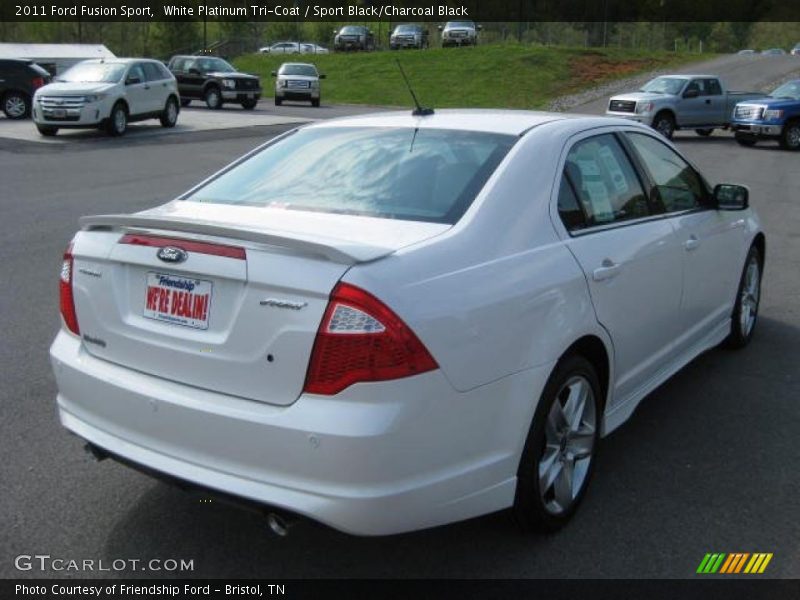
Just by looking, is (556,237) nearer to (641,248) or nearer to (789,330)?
(641,248)

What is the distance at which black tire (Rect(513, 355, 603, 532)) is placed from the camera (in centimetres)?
333

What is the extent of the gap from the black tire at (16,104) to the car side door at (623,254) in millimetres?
25179

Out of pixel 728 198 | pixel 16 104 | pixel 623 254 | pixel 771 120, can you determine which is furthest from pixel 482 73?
pixel 623 254

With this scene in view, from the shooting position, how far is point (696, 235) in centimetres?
481

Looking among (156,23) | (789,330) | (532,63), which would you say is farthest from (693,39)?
(789,330)

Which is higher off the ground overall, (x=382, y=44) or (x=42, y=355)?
(x=382, y=44)

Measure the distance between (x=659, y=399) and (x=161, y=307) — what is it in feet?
10.1

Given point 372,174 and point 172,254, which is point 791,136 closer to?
point 372,174

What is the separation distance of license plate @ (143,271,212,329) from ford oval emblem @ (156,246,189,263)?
6 cm

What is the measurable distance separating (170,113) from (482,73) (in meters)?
26.1

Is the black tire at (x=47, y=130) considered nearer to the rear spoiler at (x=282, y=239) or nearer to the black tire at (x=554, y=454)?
the rear spoiler at (x=282, y=239)

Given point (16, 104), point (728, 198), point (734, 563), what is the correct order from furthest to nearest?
point (16, 104)
point (728, 198)
point (734, 563)

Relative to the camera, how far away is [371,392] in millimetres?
2785

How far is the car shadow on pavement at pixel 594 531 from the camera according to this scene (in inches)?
131
